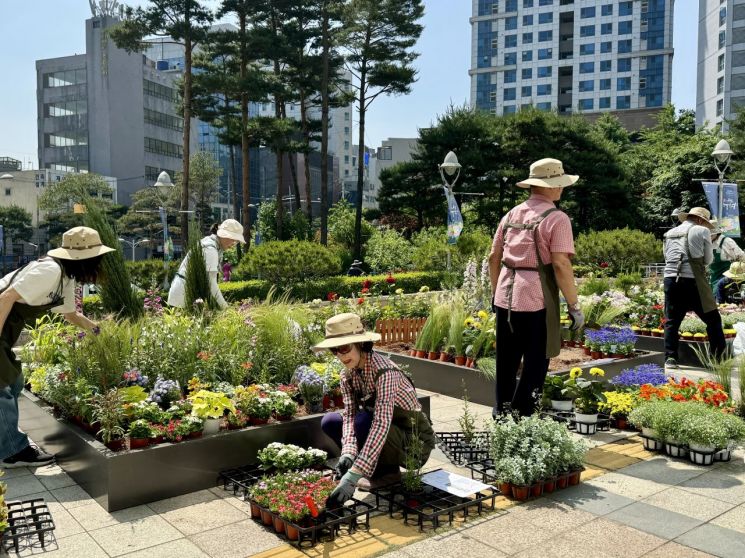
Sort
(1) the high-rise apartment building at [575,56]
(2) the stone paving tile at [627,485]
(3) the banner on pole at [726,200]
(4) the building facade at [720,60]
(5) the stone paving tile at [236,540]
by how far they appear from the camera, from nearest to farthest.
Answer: (5) the stone paving tile at [236,540] < (2) the stone paving tile at [627,485] < (3) the banner on pole at [726,200] < (4) the building facade at [720,60] < (1) the high-rise apartment building at [575,56]

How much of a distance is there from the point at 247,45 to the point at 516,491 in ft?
90.0

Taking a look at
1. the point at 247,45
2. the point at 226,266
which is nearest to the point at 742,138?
the point at 247,45

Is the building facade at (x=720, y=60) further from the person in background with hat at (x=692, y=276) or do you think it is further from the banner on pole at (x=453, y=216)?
the person in background with hat at (x=692, y=276)

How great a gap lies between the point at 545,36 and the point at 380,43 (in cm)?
6241

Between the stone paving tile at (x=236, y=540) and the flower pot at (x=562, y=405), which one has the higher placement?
the flower pot at (x=562, y=405)

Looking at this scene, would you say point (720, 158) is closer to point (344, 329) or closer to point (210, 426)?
point (344, 329)

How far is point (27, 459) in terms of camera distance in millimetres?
4691

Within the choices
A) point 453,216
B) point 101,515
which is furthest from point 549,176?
point 453,216

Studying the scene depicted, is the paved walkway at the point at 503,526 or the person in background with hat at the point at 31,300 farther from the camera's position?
the person in background with hat at the point at 31,300

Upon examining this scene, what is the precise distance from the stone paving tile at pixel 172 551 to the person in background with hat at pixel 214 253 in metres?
3.44

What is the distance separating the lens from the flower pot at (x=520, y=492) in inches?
154

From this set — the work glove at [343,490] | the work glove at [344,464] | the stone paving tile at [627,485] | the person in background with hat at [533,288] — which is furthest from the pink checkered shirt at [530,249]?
the work glove at [343,490]

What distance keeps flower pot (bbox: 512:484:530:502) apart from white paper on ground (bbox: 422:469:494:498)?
0.17 m

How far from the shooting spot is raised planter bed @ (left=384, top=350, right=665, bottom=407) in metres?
6.47
